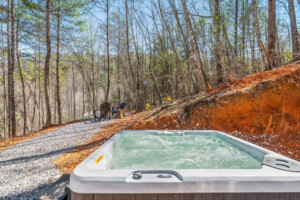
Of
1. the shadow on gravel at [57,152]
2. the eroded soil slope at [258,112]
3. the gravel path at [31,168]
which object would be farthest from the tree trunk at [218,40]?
the gravel path at [31,168]

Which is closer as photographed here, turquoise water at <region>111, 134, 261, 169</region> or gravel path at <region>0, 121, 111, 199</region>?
gravel path at <region>0, 121, 111, 199</region>

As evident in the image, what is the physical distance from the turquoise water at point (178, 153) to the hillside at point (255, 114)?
0.91 metres

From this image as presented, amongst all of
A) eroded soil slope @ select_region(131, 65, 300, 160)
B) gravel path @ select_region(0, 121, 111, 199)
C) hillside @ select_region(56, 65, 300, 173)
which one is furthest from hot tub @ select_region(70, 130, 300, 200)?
eroded soil slope @ select_region(131, 65, 300, 160)

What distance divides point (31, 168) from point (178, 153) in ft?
7.49

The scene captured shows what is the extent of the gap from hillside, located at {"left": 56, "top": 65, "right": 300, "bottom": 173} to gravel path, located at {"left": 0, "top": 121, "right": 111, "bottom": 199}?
0.88ft

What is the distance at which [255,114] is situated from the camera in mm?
3414

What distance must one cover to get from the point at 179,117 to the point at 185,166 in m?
2.03

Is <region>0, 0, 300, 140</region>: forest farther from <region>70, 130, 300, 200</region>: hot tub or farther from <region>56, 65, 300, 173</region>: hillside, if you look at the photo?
<region>70, 130, 300, 200</region>: hot tub

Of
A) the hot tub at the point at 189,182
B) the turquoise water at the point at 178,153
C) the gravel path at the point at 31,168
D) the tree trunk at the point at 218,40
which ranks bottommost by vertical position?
the gravel path at the point at 31,168

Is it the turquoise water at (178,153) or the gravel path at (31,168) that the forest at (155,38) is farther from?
the gravel path at (31,168)

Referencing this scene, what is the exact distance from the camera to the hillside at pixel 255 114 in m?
3.03

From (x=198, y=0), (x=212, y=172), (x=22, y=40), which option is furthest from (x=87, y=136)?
Answer: (x=198, y=0)

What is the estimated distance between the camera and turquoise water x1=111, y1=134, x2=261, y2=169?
6.60 feet

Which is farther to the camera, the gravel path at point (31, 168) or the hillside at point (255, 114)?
the hillside at point (255, 114)
